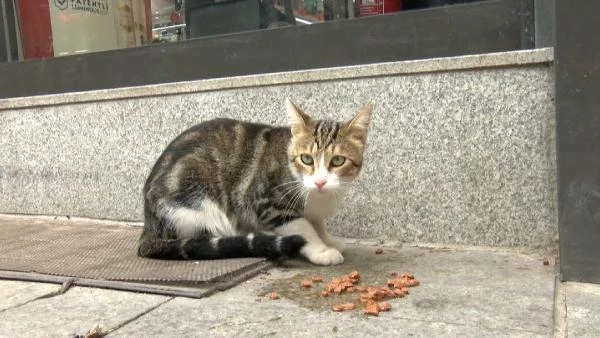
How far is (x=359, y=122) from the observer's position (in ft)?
9.22

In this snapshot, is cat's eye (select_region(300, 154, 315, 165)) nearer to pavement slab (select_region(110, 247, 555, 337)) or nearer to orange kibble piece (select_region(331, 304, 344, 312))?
pavement slab (select_region(110, 247, 555, 337))

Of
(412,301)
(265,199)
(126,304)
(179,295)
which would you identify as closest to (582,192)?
(412,301)

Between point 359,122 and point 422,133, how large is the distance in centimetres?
55

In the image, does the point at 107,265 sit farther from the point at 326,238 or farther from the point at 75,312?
the point at 326,238

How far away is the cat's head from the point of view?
105 inches

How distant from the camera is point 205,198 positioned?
2938 millimetres

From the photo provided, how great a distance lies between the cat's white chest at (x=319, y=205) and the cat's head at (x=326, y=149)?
0.38 ft

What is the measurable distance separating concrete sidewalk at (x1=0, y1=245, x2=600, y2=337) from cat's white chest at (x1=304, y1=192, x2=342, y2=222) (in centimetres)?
31

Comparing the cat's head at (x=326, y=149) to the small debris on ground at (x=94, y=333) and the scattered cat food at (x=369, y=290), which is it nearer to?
the scattered cat food at (x=369, y=290)

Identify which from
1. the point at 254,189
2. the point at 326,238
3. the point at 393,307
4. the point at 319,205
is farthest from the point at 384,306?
the point at 254,189

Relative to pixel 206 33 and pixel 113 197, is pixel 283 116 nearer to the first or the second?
pixel 206 33

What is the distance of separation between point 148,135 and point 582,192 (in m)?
2.91

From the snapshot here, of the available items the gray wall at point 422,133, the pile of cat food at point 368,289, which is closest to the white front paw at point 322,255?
the pile of cat food at point 368,289

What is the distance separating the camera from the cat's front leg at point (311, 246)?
9.05 ft
